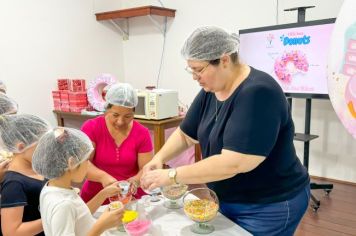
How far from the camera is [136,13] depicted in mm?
4145

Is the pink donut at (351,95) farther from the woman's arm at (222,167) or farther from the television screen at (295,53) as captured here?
the television screen at (295,53)

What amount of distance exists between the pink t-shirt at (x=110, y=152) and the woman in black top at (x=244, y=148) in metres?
0.53

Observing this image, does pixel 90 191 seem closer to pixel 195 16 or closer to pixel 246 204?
pixel 246 204

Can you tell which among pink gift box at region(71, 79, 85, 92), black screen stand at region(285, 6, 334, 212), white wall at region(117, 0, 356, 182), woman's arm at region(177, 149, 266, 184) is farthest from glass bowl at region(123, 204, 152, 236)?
pink gift box at region(71, 79, 85, 92)

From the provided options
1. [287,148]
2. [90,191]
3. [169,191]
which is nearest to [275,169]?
[287,148]

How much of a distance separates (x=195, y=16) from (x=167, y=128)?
5.29 feet

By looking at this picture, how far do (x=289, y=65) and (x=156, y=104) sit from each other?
134 centimetres

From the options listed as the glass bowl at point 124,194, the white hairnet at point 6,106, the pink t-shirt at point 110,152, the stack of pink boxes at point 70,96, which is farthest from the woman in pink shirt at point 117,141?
the stack of pink boxes at point 70,96

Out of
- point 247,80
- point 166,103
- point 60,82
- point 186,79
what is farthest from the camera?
point 186,79

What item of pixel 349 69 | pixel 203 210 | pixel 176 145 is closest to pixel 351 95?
pixel 349 69

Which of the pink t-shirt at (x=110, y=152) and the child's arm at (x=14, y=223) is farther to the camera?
the pink t-shirt at (x=110, y=152)

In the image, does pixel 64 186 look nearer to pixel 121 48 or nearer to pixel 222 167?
pixel 222 167

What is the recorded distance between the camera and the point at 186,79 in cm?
436

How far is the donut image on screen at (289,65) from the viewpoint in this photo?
2.88m
